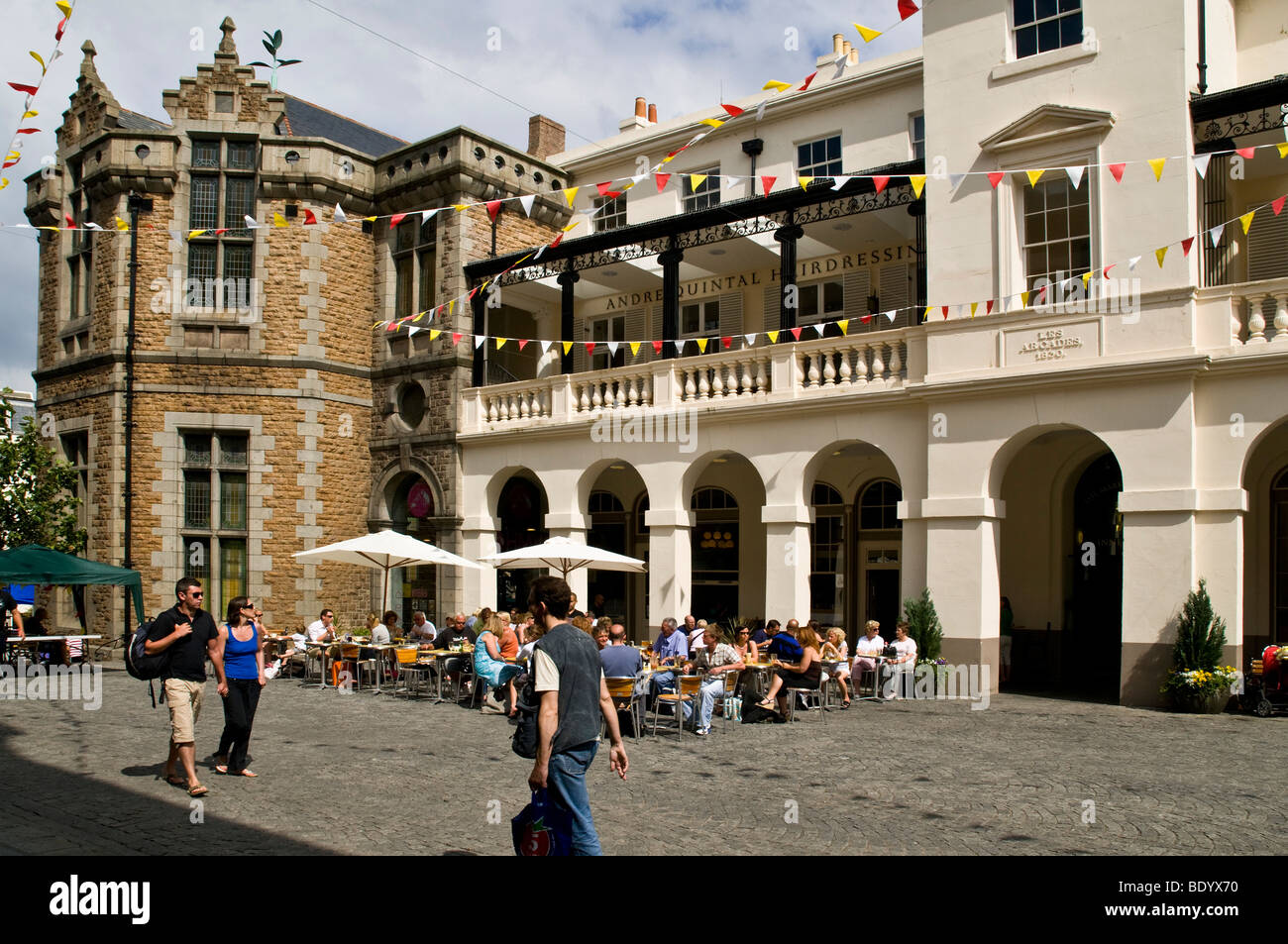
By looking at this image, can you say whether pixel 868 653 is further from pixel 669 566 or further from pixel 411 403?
pixel 411 403

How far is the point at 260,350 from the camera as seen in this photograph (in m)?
22.8

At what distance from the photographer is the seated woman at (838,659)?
15.5 metres

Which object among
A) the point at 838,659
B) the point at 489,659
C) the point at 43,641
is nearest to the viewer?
the point at 489,659

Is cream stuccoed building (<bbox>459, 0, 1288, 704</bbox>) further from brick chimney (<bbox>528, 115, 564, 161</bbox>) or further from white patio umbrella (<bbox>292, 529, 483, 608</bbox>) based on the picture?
brick chimney (<bbox>528, 115, 564, 161</bbox>)

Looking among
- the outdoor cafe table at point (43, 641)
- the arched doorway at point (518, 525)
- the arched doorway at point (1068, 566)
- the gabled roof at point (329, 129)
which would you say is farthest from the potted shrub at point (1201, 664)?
the gabled roof at point (329, 129)

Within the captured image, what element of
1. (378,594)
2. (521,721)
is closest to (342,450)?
(378,594)

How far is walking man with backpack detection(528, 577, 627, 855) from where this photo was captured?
5660mm

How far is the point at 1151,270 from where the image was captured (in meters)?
15.0

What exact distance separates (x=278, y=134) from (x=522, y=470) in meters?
9.05

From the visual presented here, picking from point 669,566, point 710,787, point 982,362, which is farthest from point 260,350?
point 710,787

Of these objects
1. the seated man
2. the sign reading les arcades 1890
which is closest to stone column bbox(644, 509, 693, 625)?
the seated man

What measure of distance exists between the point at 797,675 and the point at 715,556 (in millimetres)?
9795

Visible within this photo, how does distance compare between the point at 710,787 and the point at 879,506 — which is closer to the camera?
the point at 710,787
